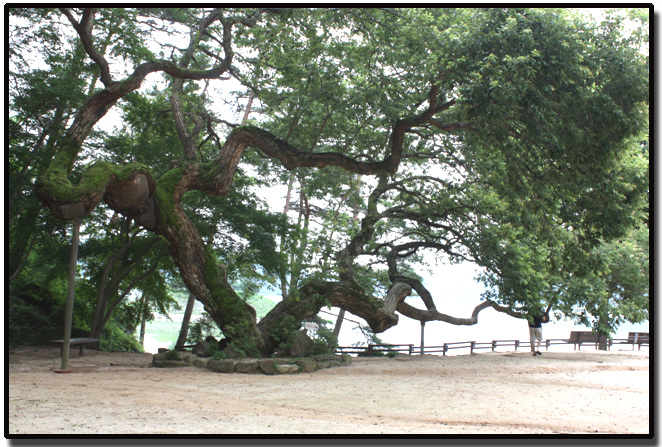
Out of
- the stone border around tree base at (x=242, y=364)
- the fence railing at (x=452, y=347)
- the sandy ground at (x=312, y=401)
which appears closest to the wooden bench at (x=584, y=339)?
the fence railing at (x=452, y=347)

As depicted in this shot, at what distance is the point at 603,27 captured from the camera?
6.03 m

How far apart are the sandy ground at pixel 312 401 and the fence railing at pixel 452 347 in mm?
4547

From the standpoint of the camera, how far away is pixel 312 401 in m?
5.32

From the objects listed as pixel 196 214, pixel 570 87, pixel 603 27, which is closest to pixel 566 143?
pixel 570 87

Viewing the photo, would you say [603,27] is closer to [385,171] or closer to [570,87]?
[570,87]

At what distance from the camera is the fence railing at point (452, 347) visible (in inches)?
528

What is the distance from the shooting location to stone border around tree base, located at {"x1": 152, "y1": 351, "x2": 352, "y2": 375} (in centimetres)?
778

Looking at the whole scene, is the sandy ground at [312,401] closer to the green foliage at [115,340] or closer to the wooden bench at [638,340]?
the green foliage at [115,340]

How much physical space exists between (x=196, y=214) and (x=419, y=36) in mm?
6472

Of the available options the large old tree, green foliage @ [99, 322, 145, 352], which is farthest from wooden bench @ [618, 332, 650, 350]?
green foliage @ [99, 322, 145, 352]

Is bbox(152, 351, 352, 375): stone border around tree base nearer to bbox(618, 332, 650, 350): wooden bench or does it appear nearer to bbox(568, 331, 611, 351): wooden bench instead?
bbox(568, 331, 611, 351): wooden bench

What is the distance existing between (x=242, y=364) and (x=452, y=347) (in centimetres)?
934

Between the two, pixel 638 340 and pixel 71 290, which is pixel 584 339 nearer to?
pixel 638 340

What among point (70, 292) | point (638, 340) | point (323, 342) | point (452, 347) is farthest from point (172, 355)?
point (638, 340)
